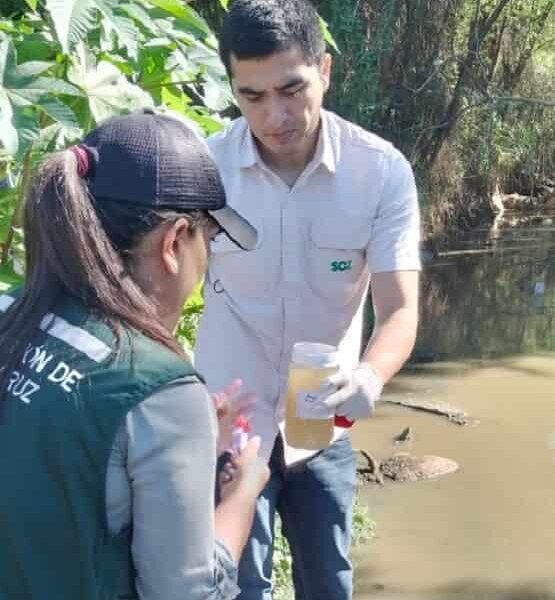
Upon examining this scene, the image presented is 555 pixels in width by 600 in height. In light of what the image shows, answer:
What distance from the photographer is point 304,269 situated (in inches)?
97.5

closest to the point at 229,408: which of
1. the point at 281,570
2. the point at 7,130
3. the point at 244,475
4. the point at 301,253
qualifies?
the point at 244,475

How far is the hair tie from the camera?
1.45 metres

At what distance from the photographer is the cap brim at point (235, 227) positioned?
61.4 inches

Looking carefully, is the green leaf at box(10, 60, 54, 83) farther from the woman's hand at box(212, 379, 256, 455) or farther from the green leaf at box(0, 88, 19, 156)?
the woman's hand at box(212, 379, 256, 455)

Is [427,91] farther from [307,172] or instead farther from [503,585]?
[307,172]

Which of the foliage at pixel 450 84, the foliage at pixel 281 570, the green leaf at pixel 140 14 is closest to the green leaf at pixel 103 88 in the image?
the green leaf at pixel 140 14

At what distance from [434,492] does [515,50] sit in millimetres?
11009

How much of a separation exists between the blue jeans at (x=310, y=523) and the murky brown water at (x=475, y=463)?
2.09m

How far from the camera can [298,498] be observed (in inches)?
101

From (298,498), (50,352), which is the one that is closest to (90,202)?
(50,352)

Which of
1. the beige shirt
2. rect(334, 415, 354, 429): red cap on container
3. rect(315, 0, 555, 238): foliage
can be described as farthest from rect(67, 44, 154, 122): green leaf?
rect(315, 0, 555, 238): foliage

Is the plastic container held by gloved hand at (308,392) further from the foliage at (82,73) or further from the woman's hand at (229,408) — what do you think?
the foliage at (82,73)

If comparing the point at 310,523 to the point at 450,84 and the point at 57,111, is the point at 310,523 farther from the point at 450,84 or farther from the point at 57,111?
the point at 450,84

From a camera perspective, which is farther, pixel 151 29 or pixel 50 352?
pixel 151 29
